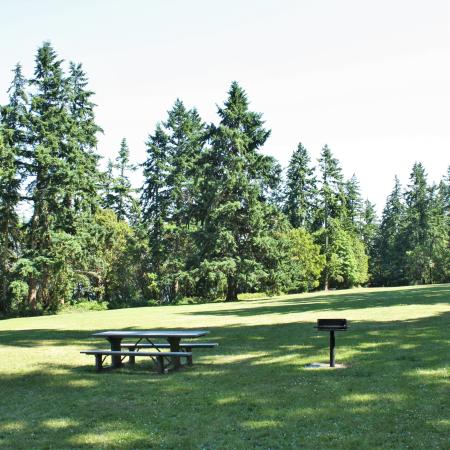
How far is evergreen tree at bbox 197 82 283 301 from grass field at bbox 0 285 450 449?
2832 centimetres

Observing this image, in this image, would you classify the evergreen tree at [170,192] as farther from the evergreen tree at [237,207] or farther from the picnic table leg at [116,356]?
the picnic table leg at [116,356]

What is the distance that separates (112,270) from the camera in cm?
5166

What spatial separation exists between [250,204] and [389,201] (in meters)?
58.0

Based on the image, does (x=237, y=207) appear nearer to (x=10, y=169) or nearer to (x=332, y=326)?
(x=10, y=169)

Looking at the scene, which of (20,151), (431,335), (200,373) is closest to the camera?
(200,373)

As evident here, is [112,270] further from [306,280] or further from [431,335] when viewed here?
[431,335]

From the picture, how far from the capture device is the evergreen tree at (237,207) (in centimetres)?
4291

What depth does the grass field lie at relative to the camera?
6.55 m

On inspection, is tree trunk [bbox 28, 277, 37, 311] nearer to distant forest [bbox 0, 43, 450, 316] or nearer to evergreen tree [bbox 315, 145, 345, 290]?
distant forest [bbox 0, 43, 450, 316]

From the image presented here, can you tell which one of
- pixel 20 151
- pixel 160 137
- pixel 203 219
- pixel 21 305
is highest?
pixel 160 137

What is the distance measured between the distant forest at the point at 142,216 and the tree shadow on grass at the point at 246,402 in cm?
2800

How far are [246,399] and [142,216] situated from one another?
5313cm

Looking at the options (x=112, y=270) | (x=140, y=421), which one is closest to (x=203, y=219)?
(x=112, y=270)

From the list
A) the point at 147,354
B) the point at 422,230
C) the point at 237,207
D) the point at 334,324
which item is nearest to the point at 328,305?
the point at 237,207
